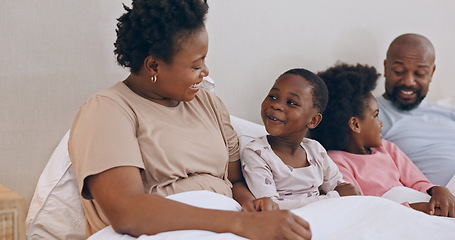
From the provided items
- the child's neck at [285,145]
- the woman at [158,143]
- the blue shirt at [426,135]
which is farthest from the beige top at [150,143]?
the blue shirt at [426,135]

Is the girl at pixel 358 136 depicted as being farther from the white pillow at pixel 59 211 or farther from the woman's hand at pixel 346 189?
the white pillow at pixel 59 211

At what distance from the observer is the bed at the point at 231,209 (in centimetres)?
126

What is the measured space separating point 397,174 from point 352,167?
214mm

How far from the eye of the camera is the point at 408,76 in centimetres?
256

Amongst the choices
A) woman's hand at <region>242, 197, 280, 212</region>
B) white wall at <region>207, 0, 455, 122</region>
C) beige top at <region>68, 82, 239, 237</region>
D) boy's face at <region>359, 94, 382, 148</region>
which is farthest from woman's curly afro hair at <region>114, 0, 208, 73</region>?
boy's face at <region>359, 94, 382, 148</region>

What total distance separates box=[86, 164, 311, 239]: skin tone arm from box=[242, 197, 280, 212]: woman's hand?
0.63ft

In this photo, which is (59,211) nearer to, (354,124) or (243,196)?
(243,196)

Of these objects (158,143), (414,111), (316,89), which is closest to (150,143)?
(158,143)

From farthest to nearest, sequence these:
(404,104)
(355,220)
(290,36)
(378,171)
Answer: (404,104) → (290,36) → (378,171) → (355,220)

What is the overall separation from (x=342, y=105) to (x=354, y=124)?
0.32 feet

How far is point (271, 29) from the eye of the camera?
2295mm

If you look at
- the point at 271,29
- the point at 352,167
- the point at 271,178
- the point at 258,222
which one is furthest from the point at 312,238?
the point at 271,29

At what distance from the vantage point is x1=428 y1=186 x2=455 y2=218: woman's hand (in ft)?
5.86

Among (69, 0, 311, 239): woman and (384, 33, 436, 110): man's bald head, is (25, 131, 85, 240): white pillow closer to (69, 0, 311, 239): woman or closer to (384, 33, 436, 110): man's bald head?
(69, 0, 311, 239): woman
